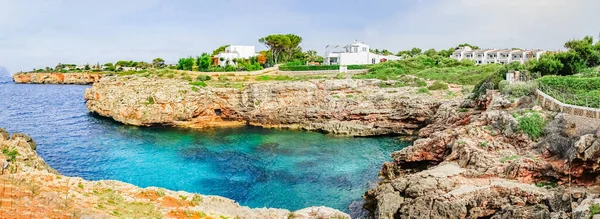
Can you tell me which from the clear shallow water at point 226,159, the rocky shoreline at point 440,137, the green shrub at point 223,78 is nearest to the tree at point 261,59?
the green shrub at point 223,78

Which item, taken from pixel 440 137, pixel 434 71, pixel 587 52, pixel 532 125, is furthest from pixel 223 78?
pixel 532 125

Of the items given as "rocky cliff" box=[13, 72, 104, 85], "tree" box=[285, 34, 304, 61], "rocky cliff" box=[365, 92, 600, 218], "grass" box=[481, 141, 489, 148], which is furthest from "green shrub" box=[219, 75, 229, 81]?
"rocky cliff" box=[13, 72, 104, 85]

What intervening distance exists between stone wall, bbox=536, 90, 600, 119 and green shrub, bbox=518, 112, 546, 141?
1435 mm

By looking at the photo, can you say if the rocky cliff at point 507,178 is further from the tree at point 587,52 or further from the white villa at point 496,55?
the white villa at point 496,55

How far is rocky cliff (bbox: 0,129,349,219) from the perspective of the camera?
14402 mm

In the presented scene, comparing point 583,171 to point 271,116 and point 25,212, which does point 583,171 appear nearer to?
point 25,212

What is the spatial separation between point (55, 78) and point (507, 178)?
166 meters

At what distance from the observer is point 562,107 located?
23641mm

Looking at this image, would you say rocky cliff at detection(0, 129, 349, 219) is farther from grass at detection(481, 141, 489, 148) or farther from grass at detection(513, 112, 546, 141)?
grass at detection(513, 112, 546, 141)

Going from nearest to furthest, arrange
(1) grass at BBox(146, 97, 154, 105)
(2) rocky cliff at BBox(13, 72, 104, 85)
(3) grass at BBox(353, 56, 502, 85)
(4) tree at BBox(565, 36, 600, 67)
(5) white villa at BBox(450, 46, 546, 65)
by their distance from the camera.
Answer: (4) tree at BBox(565, 36, 600, 67) → (1) grass at BBox(146, 97, 154, 105) → (3) grass at BBox(353, 56, 502, 85) → (5) white villa at BBox(450, 46, 546, 65) → (2) rocky cliff at BBox(13, 72, 104, 85)

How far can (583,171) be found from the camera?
18.3 meters

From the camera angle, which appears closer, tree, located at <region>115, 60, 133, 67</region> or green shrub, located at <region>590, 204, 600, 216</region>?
green shrub, located at <region>590, 204, 600, 216</region>

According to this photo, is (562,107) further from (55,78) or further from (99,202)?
(55,78)

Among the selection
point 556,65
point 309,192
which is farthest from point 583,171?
point 556,65
